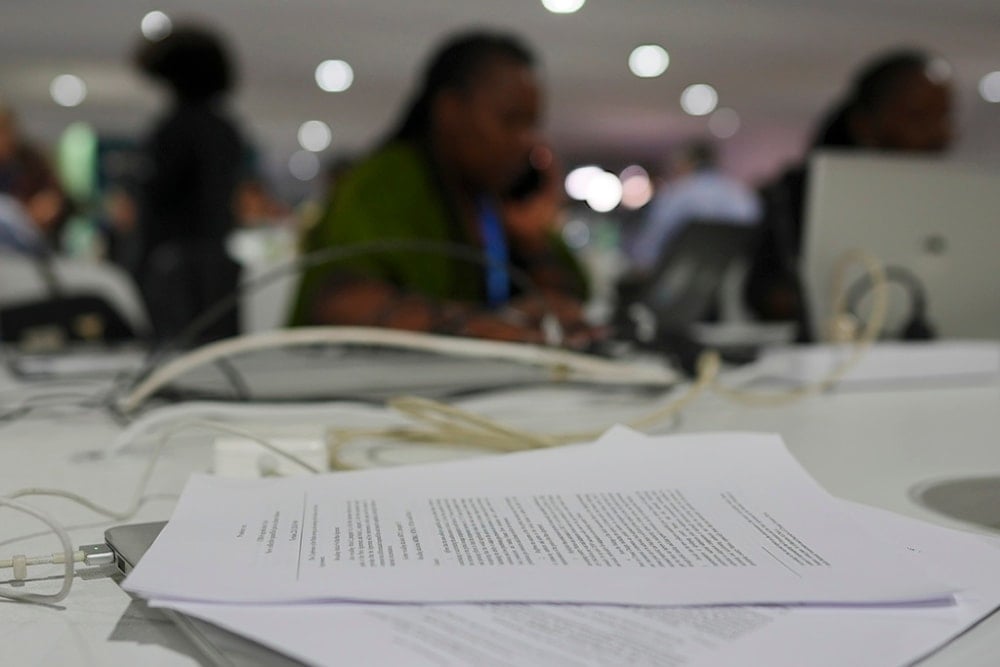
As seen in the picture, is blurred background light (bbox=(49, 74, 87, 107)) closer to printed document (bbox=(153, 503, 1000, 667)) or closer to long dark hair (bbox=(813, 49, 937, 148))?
long dark hair (bbox=(813, 49, 937, 148))

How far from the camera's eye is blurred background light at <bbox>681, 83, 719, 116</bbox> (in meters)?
7.88

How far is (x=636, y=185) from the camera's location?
11.9 meters

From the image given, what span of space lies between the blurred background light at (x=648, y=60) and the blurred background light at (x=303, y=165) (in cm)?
673

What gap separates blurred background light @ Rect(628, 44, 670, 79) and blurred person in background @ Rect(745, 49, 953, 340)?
4.53m

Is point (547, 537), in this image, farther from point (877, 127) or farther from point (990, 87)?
point (990, 87)

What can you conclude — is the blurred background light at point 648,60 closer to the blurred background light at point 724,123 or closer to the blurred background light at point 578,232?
the blurred background light at point 724,123

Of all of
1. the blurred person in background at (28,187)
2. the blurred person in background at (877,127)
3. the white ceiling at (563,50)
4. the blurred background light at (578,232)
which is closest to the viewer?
the blurred person in background at (877,127)

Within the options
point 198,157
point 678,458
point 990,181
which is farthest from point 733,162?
point 678,458

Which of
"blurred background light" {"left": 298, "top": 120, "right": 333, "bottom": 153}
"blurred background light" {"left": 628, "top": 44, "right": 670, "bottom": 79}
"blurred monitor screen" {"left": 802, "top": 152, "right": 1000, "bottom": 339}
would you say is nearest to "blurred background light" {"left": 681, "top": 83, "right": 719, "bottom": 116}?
"blurred background light" {"left": 628, "top": 44, "right": 670, "bottom": 79}

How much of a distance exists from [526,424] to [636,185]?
11.4 m

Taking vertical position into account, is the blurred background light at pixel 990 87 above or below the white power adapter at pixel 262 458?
above

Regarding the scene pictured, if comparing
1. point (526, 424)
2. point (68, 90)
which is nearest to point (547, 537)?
point (526, 424)

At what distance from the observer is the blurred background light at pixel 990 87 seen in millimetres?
6977

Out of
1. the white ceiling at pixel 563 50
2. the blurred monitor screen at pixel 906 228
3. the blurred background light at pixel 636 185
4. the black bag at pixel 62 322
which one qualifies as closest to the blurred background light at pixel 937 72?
the blurred monitor screen at pixel 906 228
